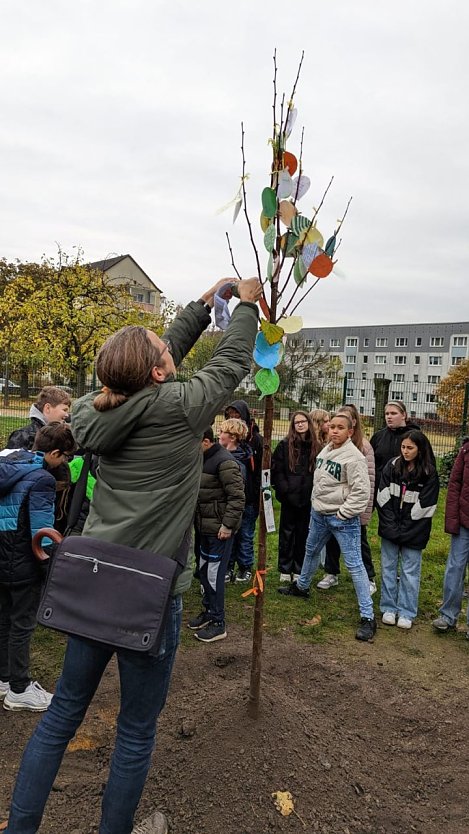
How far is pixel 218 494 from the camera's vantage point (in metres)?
4.67

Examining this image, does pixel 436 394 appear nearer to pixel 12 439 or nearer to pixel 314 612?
pixel 314 612

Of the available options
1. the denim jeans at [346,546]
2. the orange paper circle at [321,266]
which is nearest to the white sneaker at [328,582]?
the denim jeans at [346,546]

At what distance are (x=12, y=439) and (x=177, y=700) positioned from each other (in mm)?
2176

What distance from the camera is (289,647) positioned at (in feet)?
14.4

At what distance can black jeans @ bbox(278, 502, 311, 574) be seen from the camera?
5.98 m

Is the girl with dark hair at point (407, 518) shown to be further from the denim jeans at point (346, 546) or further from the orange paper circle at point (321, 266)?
the orange paper circle at point (321, 266)

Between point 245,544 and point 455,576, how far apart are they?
221 centimetres

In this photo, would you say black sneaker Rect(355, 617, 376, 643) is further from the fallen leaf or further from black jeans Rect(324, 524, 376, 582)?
the fallen leaf

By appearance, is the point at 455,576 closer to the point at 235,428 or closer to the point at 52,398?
the point at 235,428

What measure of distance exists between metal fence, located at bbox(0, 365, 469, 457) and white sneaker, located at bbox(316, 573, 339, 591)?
5.19m

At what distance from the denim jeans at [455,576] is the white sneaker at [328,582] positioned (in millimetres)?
1254

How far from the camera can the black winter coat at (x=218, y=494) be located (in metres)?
4.55

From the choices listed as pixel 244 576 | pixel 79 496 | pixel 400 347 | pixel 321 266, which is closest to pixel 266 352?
pixel 321 266

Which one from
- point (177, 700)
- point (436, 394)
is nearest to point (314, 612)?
point (177, 700)
